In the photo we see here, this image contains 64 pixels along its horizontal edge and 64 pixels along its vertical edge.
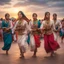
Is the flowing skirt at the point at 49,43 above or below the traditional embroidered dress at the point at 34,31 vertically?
below

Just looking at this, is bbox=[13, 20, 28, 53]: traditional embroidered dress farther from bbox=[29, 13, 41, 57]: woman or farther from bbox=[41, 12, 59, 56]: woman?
bbox=[41, 12, 59, 56]: woman

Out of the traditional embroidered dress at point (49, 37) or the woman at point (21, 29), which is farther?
the traditional embroidered dress at point (49, 37)

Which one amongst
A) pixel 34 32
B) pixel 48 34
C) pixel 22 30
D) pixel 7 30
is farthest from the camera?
pixel 7 30

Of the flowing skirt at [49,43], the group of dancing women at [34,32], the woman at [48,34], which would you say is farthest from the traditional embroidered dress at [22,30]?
the flowing skirt at [49,43]

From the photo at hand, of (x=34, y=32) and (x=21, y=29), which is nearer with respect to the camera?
(x=21, y=29)

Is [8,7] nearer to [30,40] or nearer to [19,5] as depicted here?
[19,5]

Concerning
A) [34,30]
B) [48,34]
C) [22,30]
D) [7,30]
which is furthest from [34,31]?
[7,30]

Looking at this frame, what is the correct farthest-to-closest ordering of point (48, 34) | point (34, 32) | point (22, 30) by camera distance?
1. point (34, 32)
2. point (48, 34)
3. point (22, 30)

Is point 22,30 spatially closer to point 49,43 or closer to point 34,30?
point 34,30

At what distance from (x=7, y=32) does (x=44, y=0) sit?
13101mm

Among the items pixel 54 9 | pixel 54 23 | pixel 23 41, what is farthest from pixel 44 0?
pixel 23 41

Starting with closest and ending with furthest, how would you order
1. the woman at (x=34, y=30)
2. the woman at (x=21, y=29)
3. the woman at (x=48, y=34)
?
the woman at (x=21, y=29) → the woman at (x=48, y=34) → the woman at (x=34, y=30)

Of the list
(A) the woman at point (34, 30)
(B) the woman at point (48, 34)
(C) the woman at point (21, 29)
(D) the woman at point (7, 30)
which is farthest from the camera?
(D) the woman at point (7, 30)

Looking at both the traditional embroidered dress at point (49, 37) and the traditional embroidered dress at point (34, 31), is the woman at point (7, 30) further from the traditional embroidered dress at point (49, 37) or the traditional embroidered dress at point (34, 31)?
the traditional embroidered dress at point (49, 37)
